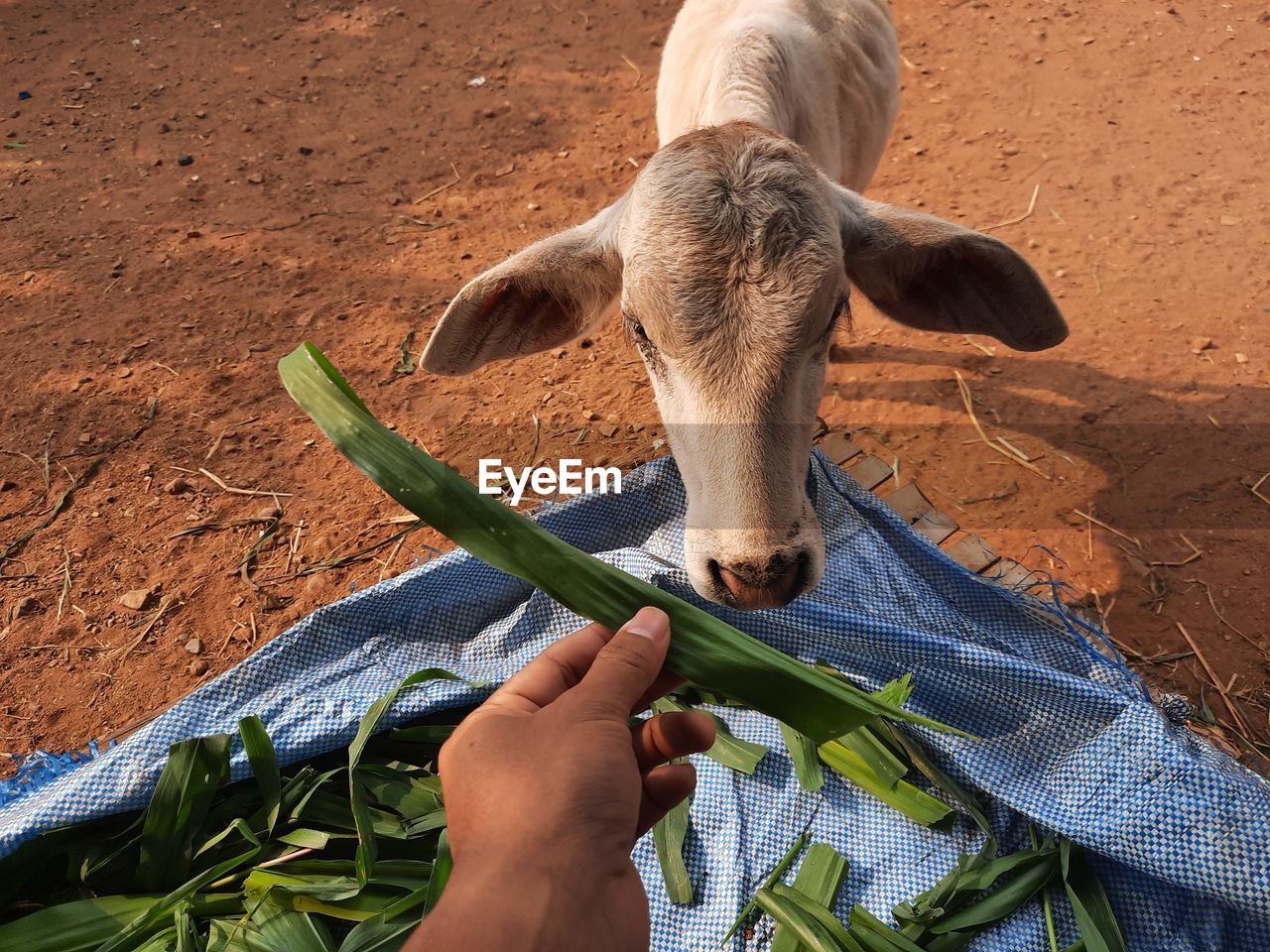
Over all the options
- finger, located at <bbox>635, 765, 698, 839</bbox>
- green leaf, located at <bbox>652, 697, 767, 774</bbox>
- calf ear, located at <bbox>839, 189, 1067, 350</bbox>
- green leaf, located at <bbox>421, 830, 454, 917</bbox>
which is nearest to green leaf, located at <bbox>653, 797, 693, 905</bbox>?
green leaf, located at <bbox>652, 697, 767, 774</bbox>

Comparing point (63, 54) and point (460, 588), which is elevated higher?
point (63, 54)

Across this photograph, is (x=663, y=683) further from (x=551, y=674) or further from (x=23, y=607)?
(x=23, y=607)

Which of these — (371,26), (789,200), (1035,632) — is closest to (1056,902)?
(1035,632)

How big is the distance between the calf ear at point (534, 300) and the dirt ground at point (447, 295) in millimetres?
1299

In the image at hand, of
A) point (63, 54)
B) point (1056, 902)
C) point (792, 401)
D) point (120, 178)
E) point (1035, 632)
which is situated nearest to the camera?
point (792, 401)

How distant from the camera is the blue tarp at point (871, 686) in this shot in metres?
2.21

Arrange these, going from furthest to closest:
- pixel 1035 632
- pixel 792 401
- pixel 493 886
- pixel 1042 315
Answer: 1. pixel 1035 632
2. pixel 1042 315
3. pixel 792 401
4. pixel 493 886

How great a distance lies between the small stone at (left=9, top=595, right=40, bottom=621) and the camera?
3.54 meters

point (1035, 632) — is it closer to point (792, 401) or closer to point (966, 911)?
point (966, 911)

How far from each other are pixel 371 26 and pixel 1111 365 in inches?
264

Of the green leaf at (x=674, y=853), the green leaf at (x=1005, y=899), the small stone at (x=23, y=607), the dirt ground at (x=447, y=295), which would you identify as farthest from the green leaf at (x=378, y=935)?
the small stone at (x=23, y=607)

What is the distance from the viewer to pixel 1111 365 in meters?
4.36

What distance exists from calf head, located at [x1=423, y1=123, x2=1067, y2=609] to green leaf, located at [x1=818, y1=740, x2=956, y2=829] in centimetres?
73

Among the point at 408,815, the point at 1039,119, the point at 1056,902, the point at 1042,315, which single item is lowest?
the point at 1056,902
